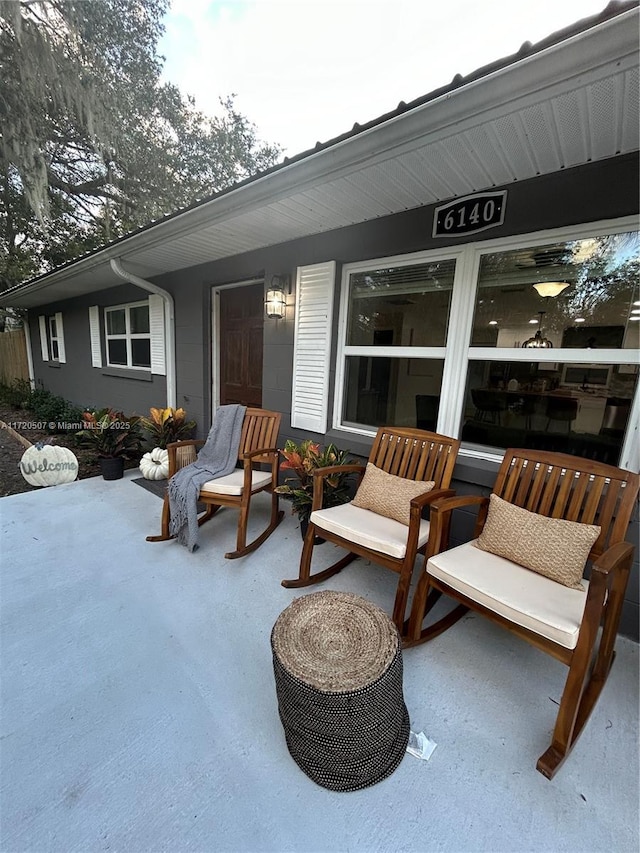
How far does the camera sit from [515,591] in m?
1.42

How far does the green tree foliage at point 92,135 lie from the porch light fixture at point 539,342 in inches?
238

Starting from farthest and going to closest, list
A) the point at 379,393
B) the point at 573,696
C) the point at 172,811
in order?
1. the point at 379,393
2. the point at 573,696
3. the point at 172,811

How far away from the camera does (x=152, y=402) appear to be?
494 cm

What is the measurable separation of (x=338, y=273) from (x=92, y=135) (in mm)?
5092

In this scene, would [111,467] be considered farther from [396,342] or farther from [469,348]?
[469,348]

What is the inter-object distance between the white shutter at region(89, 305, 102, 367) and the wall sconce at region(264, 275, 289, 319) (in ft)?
13.5

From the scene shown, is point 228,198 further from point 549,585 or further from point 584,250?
point 549,585

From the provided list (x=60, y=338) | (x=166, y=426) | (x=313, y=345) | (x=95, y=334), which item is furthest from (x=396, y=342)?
(x=60, y=338)

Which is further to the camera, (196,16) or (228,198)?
(196,16)

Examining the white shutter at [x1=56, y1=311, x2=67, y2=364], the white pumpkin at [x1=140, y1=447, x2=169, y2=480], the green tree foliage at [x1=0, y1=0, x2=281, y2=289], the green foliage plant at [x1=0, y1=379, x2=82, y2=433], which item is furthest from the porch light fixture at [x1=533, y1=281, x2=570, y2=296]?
the white shutter at [x1=56, y1=311, x2=67, y2=364]

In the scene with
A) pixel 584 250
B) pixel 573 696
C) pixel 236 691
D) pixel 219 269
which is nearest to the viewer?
pixel 573 696

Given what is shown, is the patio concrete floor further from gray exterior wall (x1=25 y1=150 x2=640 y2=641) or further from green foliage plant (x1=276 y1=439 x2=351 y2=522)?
gray exterior wall (x1=25 y1=150 x2=640 y2=641)

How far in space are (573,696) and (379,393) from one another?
2089 millimetres

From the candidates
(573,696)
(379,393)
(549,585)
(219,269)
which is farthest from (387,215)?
(573,696)
